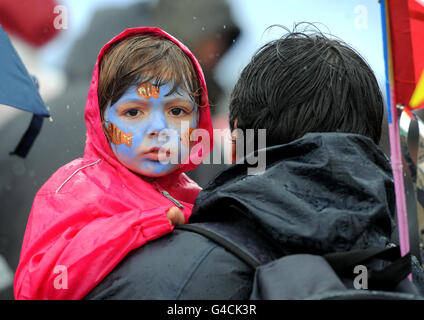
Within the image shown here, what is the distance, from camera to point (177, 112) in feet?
7.13

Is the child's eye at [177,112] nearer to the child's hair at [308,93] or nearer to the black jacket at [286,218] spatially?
the child's hair at [308,93]

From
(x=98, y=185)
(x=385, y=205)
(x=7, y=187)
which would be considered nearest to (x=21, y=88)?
(x=98, y=185)

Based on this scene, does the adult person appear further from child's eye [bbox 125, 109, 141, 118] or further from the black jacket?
child's eye [bbox 125, 109, 141, 118]

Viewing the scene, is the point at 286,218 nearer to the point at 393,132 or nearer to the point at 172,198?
the point at 393,132

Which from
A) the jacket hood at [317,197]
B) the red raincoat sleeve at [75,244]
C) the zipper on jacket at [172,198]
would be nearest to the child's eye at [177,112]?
the zipper on jacket at [172,198]

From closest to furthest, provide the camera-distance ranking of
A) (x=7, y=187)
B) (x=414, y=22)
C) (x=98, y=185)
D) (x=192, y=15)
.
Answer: (x=414, y=22) → (x=98, y=185) → (x=7, y=187) → (x=192, y=15)

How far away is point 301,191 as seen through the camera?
52.2 inches

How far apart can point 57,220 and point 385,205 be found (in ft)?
3.53

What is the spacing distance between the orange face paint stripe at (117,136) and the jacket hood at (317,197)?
77 cm

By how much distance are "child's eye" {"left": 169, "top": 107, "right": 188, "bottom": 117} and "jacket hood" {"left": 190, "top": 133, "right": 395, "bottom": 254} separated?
794 mm

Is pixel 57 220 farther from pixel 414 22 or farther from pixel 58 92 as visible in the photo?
pixel 58 92

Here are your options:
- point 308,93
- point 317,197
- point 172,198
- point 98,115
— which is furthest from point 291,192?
point 98,115

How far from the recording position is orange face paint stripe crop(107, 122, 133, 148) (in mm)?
2104

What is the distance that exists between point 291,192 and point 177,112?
0.96 metres
